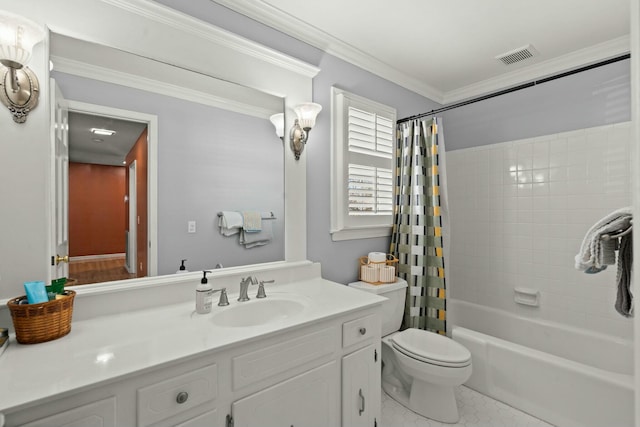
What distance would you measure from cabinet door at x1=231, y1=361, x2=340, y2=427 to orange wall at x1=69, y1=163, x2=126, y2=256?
2.92ft

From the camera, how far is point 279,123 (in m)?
1.88

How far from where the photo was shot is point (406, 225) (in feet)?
7.82

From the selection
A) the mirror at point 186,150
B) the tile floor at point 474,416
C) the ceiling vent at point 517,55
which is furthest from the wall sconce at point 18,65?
the ceiling vent at point 517,55

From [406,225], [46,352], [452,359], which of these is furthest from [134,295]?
[406,225]

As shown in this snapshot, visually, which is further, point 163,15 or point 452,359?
point 452,359

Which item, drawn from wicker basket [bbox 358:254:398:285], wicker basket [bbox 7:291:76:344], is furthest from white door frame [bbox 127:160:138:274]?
wicker basket [bbox 358:254:398:285]

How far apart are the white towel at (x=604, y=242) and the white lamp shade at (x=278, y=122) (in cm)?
155

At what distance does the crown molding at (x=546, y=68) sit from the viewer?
2.14 meters

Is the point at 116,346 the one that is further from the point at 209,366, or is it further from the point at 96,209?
the point at 96,209

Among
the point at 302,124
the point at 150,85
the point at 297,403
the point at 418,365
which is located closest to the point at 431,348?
the point at 418,365

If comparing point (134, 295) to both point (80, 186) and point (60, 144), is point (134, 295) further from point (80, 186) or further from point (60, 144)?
point (60, 144)

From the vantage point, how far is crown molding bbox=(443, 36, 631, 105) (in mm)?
2139

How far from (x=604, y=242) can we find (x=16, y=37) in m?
1.90

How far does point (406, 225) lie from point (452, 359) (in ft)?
3.26
